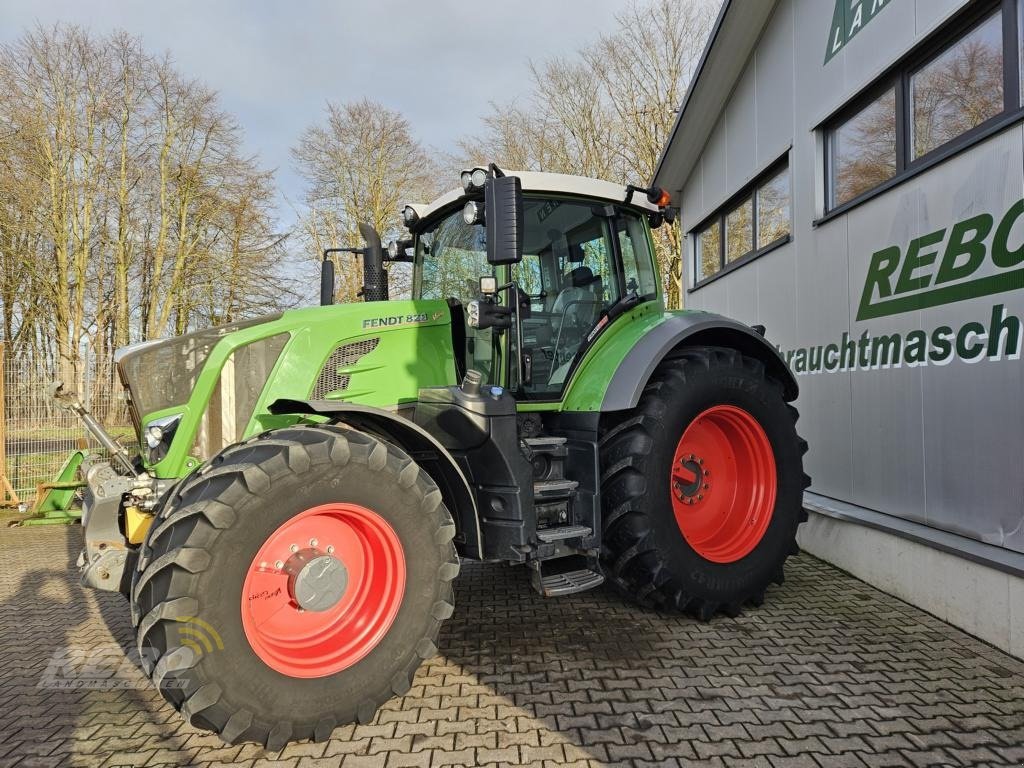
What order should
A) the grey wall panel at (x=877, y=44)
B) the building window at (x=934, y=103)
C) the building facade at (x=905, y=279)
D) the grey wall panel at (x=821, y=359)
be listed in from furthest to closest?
the grey wall panel at (x=821, y=359) → the grey wall panel at (x=877, y=44) → the building window at (x=934, y=103) → the building facade at (x=905, y=279)

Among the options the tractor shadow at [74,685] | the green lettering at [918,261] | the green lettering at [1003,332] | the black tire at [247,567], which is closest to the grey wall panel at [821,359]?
the green lettering at [918,261]

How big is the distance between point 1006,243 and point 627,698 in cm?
282

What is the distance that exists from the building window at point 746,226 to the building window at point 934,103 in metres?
1.07

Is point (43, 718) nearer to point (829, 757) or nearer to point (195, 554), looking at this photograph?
point (195, 554)

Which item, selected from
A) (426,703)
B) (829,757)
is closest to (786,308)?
(829,757)

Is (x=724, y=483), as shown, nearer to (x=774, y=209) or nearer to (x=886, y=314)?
(x=886, y=314)

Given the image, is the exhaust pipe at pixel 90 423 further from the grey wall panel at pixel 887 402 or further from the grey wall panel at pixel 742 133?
the grey wall panel at pixel 742 133

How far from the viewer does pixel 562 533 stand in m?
3.19

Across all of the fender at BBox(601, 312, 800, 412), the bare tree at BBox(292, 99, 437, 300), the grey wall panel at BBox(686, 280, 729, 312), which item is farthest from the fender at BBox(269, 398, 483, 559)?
the bare tree at BBox(292, 99, 437, 300)

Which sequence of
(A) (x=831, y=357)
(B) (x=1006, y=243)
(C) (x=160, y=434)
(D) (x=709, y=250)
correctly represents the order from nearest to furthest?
(C) (x=160, y=434), (B) (x=1006, y=243), (A) (x=831, y=357), (D) (x=709, y=250)

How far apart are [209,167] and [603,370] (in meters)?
17.4

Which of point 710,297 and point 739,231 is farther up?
point 739,231

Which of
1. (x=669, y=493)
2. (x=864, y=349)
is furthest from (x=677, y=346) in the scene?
(x=864, y=349)

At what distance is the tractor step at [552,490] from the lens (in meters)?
3.27
